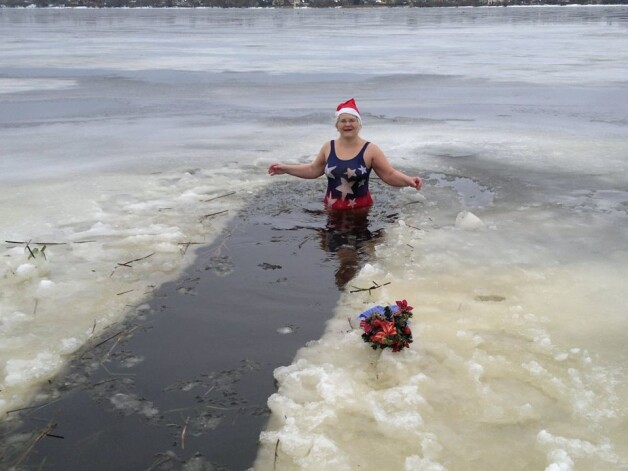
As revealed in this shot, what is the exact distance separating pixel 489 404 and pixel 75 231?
3657 mm

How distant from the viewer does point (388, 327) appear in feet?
11.4

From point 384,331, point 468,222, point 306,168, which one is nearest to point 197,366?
point 384,331

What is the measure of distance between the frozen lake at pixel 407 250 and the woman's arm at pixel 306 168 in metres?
0.52

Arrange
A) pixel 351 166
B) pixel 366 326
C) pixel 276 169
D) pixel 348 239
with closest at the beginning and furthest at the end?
pixel 366 326, pixel 348 239, pixel 351 166, pixel 276 169

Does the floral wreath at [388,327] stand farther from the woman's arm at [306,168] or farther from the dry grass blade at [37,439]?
the woman's arm at [306,168]

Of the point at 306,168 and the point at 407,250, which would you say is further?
the point at 306,168

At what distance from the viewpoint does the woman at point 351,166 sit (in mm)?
5758

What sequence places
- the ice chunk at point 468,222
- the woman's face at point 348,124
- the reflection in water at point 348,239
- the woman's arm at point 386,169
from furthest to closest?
the woman's arm at point 386,169 → the woman's face at point 348,124 → the ice chunk at point 468,222 → the reflection in water at point 348,239

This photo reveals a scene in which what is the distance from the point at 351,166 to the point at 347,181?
144mm

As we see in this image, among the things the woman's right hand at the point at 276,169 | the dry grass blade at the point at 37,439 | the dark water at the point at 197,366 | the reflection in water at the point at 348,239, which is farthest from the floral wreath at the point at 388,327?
the woman's right hand at the point at 276,169

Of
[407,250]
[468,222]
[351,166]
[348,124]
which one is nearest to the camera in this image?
[407,250]

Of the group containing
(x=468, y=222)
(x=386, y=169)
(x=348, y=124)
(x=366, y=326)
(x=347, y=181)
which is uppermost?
(x=348, y=124)

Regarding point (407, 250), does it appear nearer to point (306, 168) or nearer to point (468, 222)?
point (468, 222)

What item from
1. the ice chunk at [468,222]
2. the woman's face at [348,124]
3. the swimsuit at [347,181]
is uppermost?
the woman's face at [348,124]
